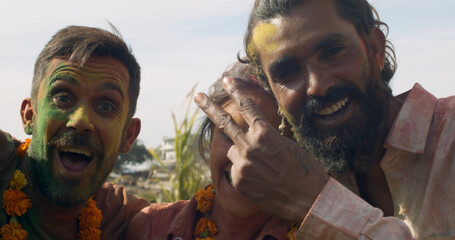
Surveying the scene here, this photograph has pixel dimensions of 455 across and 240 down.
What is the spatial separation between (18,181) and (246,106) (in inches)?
68.8

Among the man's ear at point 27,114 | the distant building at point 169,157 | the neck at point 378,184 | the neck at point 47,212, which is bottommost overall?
the distant building at point 169,157

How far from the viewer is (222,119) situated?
2.34 meters

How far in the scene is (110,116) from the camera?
3.29m

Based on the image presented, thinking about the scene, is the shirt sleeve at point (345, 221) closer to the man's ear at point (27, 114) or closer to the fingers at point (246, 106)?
the fingers at point (246, 106)

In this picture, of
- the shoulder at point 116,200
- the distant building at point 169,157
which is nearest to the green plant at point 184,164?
the distant building at point 169,157

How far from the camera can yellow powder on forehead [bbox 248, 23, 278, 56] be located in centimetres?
298

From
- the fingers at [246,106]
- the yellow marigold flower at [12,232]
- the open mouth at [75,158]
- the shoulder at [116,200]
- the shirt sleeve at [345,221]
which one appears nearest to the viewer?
the shirt sleeve at [345,221]

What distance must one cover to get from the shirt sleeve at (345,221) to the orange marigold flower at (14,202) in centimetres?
186

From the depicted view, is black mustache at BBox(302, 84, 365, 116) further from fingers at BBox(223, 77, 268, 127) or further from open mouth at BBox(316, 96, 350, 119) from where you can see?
fingers at BBox(223, 77, 268, 127)

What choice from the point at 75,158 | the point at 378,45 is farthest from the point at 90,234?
the point at 378,45

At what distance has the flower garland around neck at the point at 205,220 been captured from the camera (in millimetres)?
3068

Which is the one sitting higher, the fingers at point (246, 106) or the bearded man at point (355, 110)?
the fingers at point (246, 106)

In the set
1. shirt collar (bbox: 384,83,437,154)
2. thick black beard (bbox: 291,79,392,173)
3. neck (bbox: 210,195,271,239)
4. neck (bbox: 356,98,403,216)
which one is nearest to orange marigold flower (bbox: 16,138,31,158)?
neck (bbox: 210,195,271,239)

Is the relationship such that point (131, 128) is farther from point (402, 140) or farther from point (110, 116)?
point (402, 140)
